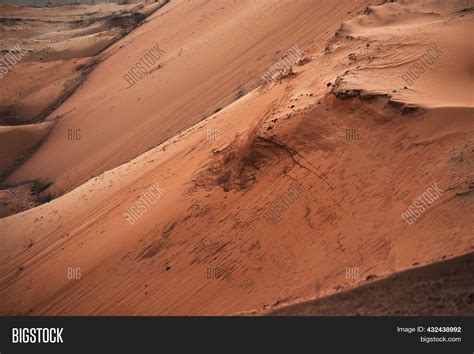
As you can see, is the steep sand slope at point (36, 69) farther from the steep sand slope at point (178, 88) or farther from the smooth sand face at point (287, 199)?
the smooth sand face at point (287, 199)

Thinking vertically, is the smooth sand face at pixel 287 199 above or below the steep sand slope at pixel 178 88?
below

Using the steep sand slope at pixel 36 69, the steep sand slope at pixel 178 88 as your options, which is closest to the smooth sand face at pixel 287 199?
the steep sand slope at pixel 178 88

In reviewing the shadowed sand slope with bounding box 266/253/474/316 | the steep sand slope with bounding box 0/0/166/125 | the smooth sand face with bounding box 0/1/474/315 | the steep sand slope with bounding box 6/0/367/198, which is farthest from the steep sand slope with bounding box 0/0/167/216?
the shadowed sand slope with bounding box 266/253/474/316

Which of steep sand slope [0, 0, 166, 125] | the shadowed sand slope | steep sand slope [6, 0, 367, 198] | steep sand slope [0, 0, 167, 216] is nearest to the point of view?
the shadowed sand slope

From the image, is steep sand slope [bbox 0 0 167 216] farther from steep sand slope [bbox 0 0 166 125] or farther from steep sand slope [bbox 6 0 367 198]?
steep sand slope [bbox 6 0 367 198]

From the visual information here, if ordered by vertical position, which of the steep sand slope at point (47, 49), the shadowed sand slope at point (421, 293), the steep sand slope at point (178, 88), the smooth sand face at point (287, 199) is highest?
the steep sand slope at point (47, 49)

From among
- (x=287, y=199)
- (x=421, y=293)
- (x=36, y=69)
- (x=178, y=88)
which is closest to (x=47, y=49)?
(x=36, y=69)

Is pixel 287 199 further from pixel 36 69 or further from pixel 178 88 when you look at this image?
pixel 36 69
